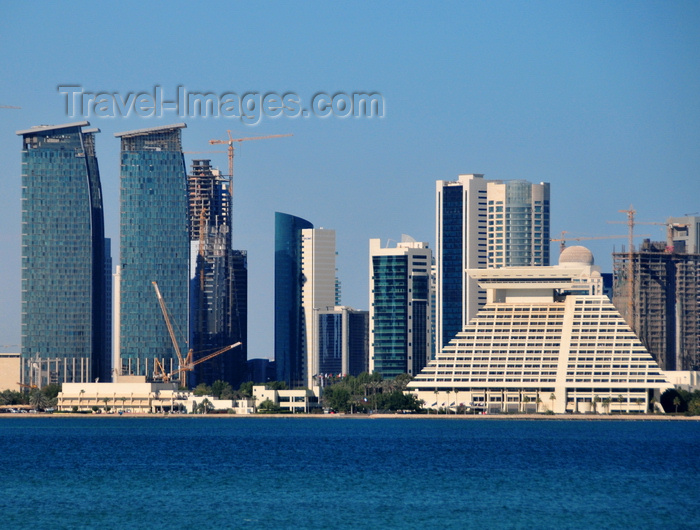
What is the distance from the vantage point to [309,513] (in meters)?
77.2

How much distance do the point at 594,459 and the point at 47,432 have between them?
8097 cm

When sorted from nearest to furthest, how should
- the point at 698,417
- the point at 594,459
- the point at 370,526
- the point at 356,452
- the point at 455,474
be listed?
the point at 370,526
the point at 455,474
the point at 594,459
the point at 356,452
the point at 698,417

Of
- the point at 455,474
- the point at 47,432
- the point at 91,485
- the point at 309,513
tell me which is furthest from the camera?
the point at 47,432

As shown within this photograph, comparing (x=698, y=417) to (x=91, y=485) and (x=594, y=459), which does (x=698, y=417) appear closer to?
(x=594, y=459)

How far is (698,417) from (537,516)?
123 meters

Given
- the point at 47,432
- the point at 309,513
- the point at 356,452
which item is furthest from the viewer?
the point at 47,432

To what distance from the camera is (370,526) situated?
72.3 meters

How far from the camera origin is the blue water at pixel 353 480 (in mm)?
75125

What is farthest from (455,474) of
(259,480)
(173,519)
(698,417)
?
(698,417)

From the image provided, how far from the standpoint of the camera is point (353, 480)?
9581 centimetres

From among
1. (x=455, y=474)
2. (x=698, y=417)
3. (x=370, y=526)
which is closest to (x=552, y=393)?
(x=698, y=417)

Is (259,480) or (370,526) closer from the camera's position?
(370,526)

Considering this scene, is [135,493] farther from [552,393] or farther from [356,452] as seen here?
[552,393]

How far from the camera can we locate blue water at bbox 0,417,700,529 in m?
75.1
